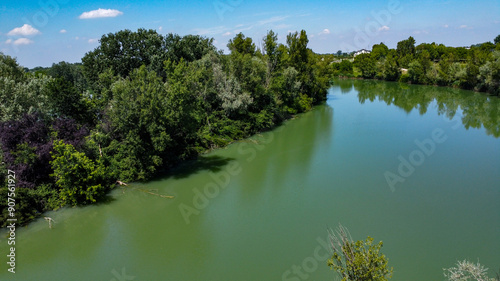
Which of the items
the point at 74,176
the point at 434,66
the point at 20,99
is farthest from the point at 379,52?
the point at 74,176

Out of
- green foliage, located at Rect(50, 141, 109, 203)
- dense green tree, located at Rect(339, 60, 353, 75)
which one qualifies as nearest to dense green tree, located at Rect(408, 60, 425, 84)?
dense green tree, located at Rect(339, 60, 353, 75)

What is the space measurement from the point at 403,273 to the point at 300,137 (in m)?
16.4

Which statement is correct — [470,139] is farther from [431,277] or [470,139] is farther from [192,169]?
[192,169]

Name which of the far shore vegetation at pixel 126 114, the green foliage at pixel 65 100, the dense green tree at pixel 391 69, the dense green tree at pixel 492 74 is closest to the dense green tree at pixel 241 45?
the far shore vegetation at pixel 126 114

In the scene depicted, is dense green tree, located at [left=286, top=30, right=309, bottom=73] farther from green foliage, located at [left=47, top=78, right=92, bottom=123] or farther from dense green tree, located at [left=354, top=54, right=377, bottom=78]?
dense green tree, located at [left=354, top=54, right=377, bottom=78]

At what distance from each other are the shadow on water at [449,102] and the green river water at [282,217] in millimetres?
8352

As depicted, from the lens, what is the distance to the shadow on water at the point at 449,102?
2986 centimetres

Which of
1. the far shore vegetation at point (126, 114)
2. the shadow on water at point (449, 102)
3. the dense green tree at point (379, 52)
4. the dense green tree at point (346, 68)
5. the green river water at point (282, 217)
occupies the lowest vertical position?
the green river water at point (282, 217)

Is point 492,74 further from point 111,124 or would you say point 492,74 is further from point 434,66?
point 111,124

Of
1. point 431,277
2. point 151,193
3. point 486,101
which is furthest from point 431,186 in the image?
point 486,101

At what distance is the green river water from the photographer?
10.3 m

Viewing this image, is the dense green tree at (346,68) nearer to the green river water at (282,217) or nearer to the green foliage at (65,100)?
the green river water at (282,217)

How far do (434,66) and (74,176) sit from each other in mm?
62074

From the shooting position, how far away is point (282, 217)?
13.1 meters
